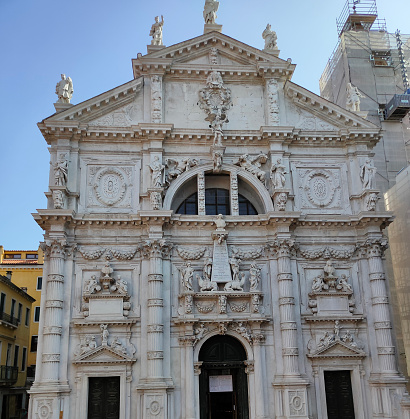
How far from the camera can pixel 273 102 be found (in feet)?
77.0

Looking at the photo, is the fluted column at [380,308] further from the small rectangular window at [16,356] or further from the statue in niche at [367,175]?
the small rectangular window at [16,356]

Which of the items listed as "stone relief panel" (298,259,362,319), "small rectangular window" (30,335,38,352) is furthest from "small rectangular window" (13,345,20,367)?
"stone relief panel" (298,259,362,319)

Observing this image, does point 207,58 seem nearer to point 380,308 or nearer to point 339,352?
point 380,308

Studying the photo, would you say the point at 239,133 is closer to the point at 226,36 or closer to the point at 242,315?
the point at 226,36

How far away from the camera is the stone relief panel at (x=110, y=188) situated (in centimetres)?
2166

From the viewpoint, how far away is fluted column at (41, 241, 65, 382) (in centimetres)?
1902

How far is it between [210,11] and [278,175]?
927cm

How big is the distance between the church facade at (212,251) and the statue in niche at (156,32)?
10cm

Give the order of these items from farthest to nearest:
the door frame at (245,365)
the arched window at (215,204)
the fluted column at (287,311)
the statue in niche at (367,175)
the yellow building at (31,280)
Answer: the yellow building at (31,280) → the arched window at (215,204) → the statue in niche at (367,175) → the fluted column at (287,311) → the door frame at (245,365)

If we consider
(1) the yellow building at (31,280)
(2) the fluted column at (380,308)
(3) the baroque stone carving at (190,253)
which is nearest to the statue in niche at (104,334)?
(3) the baroque stone carving at (190,253)

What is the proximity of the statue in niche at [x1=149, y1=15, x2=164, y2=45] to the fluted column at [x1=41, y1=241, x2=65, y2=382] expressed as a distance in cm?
1035

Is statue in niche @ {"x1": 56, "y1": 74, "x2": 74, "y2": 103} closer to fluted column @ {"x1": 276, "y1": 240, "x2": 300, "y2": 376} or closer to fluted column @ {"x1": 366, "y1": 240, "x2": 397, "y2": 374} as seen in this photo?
fluted column @ {"x1": 276, "y1": 240, "x2": 300, "y2": 376}

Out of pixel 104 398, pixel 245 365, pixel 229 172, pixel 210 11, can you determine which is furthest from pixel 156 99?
pixel 104 398

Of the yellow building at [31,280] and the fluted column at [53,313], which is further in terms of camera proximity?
the yellow building at [31,280]
